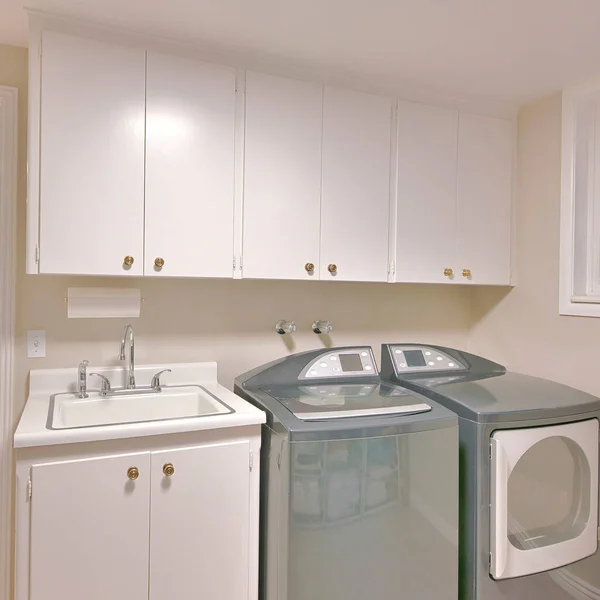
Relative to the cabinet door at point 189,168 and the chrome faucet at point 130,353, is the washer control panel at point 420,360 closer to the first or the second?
the cabinet door at point 189,168

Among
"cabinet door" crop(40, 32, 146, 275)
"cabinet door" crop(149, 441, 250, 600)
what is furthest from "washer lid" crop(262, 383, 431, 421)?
"cabinet door" crop(40, 32, 146, 275)

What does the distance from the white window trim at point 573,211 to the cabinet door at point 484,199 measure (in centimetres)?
28

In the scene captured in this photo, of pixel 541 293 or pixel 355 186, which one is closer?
pixel 355 186

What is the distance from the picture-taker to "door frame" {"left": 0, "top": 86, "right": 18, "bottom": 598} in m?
2.00

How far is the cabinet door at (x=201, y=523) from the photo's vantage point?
1651 millimetres

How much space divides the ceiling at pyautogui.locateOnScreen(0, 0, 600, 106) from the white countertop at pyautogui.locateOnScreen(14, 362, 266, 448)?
1.33 meters

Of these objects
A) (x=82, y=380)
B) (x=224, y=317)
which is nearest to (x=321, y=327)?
(x=224, y=317)

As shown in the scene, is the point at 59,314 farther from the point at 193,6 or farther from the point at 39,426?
the point at 193,6

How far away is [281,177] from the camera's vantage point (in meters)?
2.10

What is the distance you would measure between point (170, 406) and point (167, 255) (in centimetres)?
64

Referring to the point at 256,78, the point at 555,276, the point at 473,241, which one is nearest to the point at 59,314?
the point at 256,78

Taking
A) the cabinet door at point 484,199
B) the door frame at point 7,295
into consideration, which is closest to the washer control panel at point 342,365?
the cabinet door at point 484,199

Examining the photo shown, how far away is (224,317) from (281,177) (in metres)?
0.71

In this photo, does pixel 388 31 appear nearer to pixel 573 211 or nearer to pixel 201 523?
pixel 573 211
